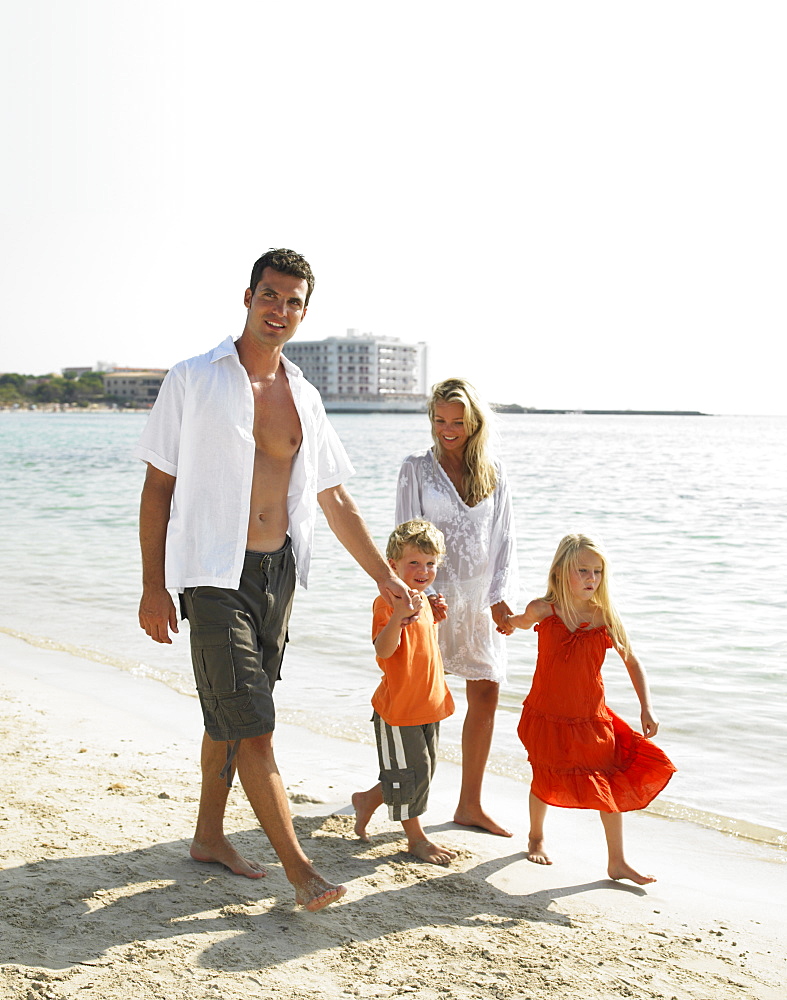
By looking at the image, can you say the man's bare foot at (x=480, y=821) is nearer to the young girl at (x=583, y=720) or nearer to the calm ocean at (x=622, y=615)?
the young girl at (x=583, y=720)

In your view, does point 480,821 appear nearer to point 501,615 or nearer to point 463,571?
point 501,615

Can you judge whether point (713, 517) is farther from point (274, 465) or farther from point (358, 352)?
point (358, 352)

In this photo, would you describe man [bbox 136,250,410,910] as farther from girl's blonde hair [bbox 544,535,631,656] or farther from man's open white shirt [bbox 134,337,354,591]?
girl's blonde hair [bbox 544,535,631,656]

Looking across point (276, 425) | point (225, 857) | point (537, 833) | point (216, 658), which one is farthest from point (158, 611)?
point (537, 833)

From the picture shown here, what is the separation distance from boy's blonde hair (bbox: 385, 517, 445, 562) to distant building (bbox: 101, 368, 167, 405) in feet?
434

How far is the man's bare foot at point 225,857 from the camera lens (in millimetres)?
3572

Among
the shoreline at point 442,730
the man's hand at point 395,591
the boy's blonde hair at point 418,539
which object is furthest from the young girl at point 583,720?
the shoreline at point 442,730

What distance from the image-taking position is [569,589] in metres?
3.82

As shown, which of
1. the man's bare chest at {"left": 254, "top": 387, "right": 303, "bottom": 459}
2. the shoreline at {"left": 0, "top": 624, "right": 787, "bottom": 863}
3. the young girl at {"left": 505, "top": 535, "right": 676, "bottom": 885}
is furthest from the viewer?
the shoreline at {"left": 0, "top": 624, "right": 787, "bottom": 863}

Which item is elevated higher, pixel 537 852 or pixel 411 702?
pixel 411 702

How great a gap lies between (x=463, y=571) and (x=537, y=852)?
119 centimetres

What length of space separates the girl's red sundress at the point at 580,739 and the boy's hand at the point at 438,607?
1.42 ft

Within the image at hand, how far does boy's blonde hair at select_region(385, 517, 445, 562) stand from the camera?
3844mm

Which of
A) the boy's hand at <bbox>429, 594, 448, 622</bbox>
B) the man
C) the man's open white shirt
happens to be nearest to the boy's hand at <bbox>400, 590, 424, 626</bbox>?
the boy's hand at <bbox>429, 594, 448, 622</bbox>
